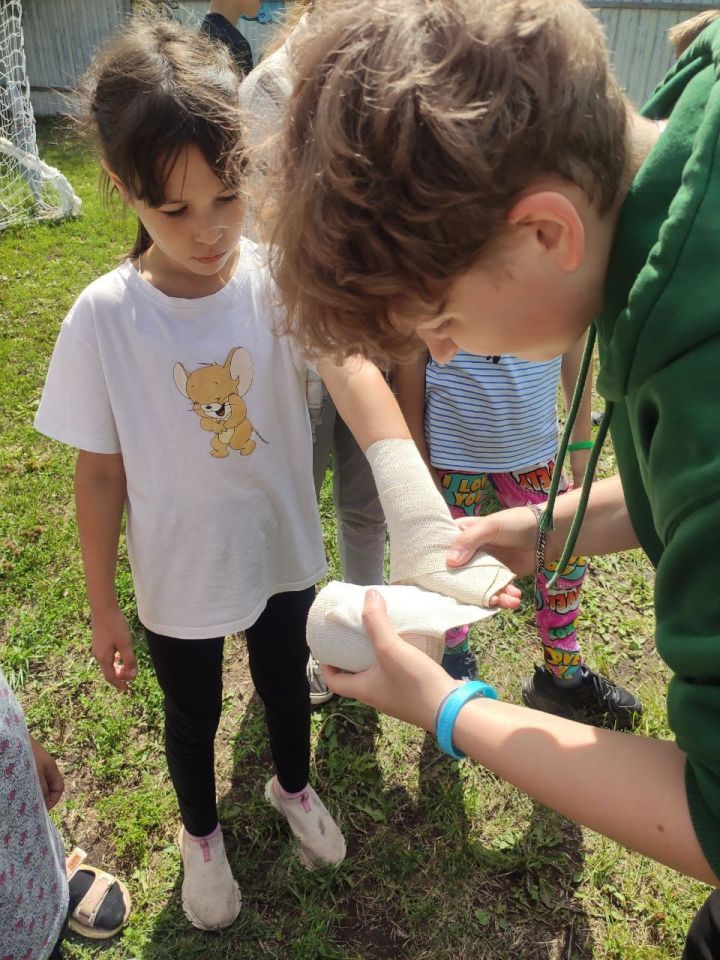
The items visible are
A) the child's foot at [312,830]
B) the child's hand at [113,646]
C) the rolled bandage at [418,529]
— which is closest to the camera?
the rolled bandage at [418,529]

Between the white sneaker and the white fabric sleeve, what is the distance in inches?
48.1

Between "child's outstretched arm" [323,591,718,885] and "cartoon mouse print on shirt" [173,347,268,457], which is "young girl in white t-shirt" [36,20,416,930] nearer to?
"cartoon mouse print on shirt" [173,347,268,457]

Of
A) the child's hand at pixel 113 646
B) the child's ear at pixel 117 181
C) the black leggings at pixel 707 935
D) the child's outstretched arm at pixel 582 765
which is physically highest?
the child's ear at pixel 117 181

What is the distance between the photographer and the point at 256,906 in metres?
1.88

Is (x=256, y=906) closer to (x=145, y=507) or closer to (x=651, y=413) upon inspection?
(x=145, y=507)

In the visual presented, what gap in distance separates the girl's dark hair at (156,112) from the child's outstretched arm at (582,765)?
94cm

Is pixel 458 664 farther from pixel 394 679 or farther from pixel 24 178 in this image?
pixel 24 178

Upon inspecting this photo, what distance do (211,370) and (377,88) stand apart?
80 cm

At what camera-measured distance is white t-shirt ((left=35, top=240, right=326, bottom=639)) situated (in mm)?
1424

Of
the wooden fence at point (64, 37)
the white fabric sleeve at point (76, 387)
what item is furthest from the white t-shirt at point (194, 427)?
the wooden fence at point (64, 37)

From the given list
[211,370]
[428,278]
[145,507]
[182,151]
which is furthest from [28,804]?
[182,151]

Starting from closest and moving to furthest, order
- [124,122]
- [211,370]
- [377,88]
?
1. [377,88]
2. [124,122]
3. [211,370]

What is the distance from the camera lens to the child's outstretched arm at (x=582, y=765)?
83cm

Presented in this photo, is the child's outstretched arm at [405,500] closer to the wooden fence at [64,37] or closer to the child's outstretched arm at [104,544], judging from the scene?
the child's outstretched arm at [104,544]
